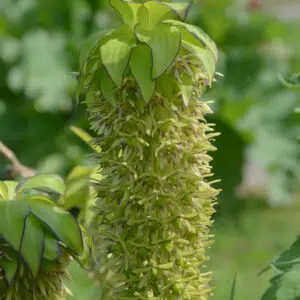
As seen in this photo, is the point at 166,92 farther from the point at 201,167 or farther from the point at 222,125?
the point at 222,125

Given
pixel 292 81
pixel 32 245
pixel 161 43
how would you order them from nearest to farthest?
1. pixel 161 43
2. pixel 32 245
3. pixel 292 81

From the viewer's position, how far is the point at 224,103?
14.1 feet

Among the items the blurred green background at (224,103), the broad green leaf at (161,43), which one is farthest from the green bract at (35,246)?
the blurred green background at (224,103)

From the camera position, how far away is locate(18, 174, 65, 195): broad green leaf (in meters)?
0.92

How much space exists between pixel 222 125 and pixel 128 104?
3738 mm

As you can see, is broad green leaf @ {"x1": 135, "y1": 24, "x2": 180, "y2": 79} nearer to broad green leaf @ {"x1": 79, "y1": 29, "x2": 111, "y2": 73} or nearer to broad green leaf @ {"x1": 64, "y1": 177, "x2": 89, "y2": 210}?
broad green leaf @ {"x1": 79, "y1": 29, "x2": 111, "y2": 73}

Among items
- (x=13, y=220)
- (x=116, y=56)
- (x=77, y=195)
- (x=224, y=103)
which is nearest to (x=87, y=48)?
(x=116, y=56)

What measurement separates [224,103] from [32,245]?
356 centimetres

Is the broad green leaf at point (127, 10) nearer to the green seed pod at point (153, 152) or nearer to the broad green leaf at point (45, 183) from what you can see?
the green seed pod at point (153, 152)

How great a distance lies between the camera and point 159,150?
73cm

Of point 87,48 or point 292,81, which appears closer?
point 87,48

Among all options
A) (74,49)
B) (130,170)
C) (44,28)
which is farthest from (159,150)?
(44,28)

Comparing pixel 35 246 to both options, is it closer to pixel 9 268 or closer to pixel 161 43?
pixel 9 268

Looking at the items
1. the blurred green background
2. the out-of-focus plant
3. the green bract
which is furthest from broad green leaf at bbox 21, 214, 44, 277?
the out-of-focus plant
